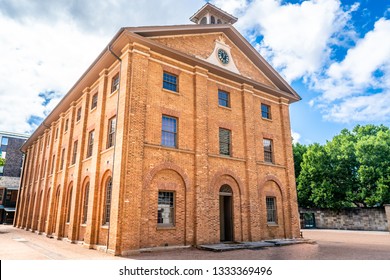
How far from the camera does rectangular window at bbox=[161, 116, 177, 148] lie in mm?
Answer: 14828

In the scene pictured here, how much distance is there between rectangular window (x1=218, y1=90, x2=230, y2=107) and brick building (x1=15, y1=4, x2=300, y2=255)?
7cm

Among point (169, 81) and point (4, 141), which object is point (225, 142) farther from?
point (4, 141)

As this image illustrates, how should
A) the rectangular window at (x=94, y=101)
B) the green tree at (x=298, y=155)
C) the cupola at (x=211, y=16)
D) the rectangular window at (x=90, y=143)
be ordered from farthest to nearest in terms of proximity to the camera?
the green tree at (x=298, y=155) → the cupola at (x=211, y=16) → the rectangular window at (x=94, y=101) → the rectangular window at (x=90, y=143)

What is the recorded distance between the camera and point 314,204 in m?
36.0

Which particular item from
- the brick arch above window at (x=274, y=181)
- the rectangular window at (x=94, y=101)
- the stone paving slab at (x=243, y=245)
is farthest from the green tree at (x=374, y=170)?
the rectangular window at (x=94, y=101)

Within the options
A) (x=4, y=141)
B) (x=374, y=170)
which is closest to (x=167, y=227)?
(x=374, y=170)

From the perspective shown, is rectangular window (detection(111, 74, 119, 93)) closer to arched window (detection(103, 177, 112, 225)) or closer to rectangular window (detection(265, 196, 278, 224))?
arched window (detection(103, 177, 112, 225))

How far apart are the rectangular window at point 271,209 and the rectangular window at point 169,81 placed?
9247mm

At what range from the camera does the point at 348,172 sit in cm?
3256

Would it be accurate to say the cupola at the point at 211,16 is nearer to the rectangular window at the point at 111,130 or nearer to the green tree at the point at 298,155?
the rectangular window at the point at 111,130

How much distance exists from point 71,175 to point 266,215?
13027mm

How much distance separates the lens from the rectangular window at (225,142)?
17.1 m

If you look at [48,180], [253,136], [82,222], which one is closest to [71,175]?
[82,222]

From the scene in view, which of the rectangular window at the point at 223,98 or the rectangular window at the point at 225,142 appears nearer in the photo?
the rectangular window at the point at 225,142
